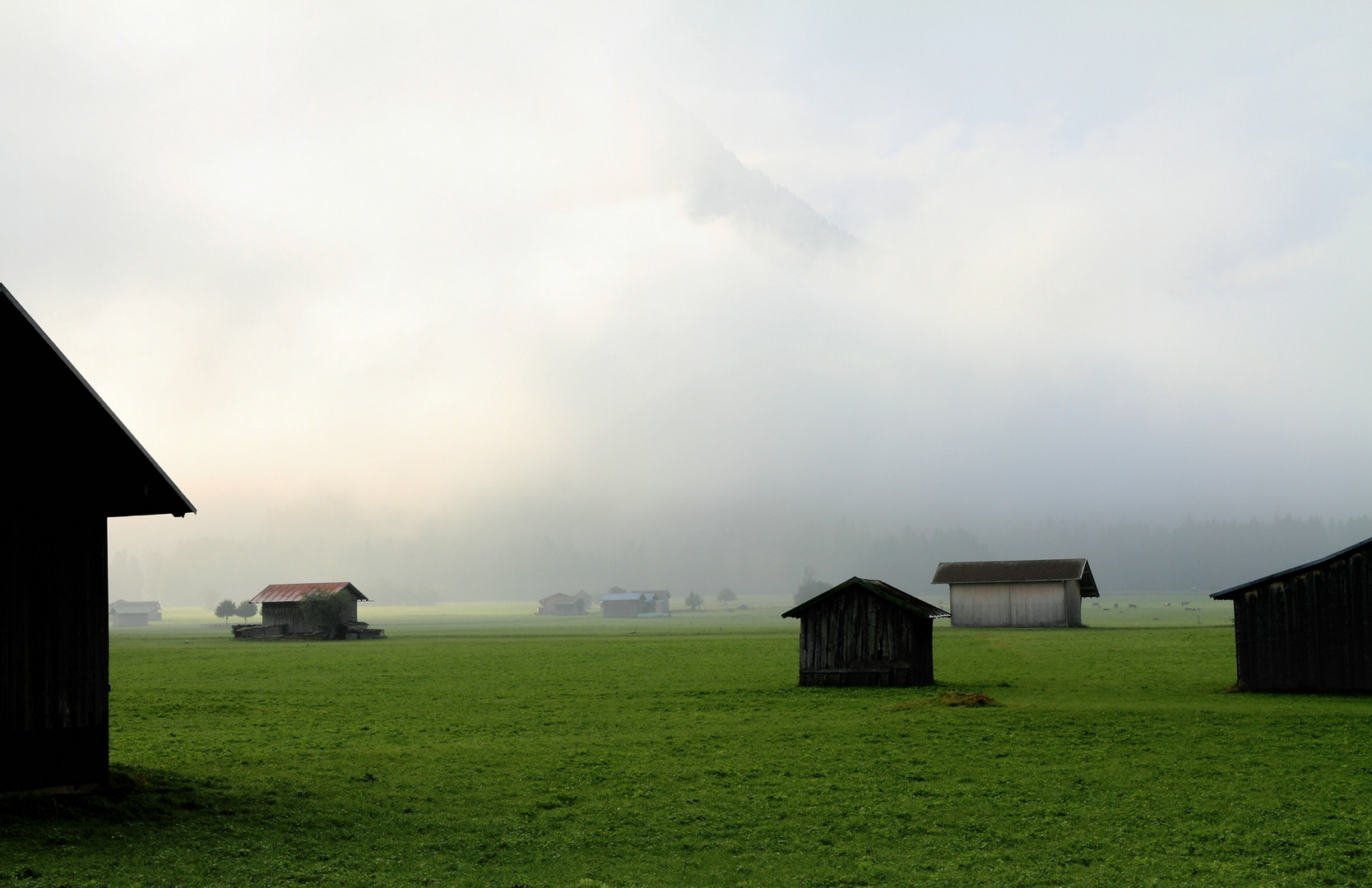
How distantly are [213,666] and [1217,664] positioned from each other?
57.5 m

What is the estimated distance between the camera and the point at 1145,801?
22703mm

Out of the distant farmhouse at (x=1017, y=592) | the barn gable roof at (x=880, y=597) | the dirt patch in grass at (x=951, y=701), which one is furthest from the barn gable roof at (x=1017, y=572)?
the dirt patch in grass at (x=951, y=701)

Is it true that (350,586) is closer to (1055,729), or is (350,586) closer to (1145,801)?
(1055,729)

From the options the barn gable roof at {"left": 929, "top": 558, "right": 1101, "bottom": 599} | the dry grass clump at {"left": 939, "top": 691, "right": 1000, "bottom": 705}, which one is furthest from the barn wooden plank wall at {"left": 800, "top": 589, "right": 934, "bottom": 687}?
the barn gable roof at {"left": 929, "top": 558, "right": 1101, "bottom": 599}

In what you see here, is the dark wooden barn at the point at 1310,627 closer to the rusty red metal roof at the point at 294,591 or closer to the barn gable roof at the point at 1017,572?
the barn gable roof at the point at 1017,572

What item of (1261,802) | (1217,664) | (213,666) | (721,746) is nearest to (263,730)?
(721,746)

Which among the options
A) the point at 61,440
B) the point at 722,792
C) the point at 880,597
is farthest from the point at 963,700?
the point at 61,440

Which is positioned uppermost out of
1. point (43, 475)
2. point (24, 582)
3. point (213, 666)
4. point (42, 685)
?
point (43, 475)

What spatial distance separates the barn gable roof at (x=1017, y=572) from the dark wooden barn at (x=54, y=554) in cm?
8748

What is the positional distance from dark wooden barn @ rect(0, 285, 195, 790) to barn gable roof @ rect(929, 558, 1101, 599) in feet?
287

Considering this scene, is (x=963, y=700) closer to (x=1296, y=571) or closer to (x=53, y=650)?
(x=1296, y=571)

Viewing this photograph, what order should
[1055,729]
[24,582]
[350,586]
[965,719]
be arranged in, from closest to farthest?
1. [24,582]
2. [1055,729]
3. [965,719]
4. [350,586]

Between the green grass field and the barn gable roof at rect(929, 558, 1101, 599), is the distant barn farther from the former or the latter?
the green grass field

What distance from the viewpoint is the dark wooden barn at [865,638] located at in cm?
4600
